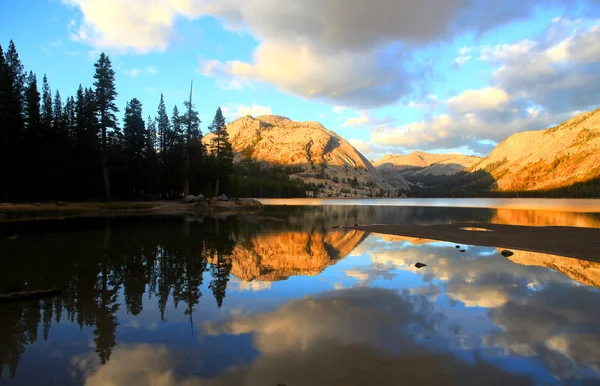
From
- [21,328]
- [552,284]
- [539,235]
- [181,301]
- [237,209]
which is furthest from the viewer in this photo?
[237,209]

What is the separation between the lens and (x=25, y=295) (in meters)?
13.2

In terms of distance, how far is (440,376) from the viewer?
8.03 metres

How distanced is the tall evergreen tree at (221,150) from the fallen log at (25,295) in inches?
3288

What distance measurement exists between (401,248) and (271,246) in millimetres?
10876

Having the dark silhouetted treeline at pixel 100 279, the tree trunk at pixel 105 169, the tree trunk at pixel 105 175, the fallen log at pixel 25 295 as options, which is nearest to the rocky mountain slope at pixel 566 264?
the dark silhouetted treeline at pixel 100 279

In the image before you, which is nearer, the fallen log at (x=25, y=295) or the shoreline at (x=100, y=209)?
the fallen log at (x=25, y=295)

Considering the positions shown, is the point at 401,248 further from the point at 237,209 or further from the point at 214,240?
the point at 237,209

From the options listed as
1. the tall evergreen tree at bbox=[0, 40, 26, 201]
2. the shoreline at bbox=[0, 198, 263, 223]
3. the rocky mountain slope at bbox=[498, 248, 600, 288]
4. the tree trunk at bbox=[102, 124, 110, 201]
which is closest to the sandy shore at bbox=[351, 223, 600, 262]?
the rocky mountain slope at bbox=[498, 248, 600, 288]

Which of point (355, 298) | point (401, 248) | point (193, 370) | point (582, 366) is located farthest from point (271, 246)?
point (582, 366)

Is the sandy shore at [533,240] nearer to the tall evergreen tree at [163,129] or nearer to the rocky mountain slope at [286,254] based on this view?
the rocky mountain slope at [286,254]

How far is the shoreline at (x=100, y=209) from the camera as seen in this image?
44.9m

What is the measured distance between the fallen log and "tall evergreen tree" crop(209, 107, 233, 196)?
274 ft

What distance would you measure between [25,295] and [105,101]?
58374 millimetres

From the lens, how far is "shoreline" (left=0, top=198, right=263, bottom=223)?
147 feet
